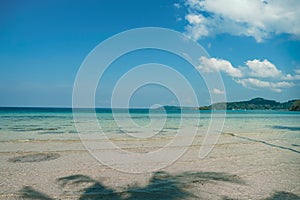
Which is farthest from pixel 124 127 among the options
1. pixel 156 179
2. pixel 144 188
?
pixel 144 188

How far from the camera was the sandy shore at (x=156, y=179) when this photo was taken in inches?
254

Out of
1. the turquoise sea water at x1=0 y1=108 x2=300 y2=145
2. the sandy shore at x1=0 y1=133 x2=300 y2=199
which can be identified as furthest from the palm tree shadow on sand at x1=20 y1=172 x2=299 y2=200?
the turquoise sea water at x1=0 y1=108 x2=300 y2=145

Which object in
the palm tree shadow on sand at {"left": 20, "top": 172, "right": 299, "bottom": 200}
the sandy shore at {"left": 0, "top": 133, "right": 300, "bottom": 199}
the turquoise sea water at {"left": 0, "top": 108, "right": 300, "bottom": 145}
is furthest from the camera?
the turquoise sea water at {"left": 0, "top": 108, "right": 300, "bottom": 145}

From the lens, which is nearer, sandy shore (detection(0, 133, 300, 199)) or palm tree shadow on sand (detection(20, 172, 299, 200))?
palm tree shadow on sand (detection(20, 172, 299, 200))

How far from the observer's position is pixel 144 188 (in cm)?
695

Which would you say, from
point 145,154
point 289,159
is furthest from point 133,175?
point 289,159

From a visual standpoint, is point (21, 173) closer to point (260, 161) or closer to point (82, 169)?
point (82, 169)

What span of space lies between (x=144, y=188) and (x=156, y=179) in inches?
42.3

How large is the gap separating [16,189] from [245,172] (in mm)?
7045

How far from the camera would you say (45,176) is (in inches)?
326

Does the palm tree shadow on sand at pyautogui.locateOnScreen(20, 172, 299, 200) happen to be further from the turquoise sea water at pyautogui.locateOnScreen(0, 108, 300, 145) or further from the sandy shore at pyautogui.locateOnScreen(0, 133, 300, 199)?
the turquoise sea water at pyautogui.locateOnScreen(0, 108, 300, 145)

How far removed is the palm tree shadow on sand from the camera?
6238 millimetres

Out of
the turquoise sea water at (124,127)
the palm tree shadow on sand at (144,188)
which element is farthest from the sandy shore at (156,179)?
the turquoise sea water at (124,127)

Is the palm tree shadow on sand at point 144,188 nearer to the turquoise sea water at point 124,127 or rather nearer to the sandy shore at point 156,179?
the sandy shore at point 156,179
